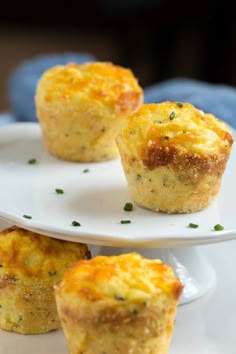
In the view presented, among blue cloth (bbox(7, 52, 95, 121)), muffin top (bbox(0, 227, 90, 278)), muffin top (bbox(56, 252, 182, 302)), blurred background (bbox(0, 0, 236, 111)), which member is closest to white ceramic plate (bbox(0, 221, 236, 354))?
muffin top (bbox(0, 227, 90, 278))

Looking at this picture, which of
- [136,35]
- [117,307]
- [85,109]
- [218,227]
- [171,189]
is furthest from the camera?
[136,35]

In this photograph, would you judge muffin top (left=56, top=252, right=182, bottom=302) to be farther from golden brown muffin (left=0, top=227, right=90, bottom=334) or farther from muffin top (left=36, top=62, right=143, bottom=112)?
muffin top (left=36, top=62, right=143, bottom=112)

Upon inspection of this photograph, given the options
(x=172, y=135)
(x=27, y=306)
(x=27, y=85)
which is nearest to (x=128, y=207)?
(x=172, y=135)

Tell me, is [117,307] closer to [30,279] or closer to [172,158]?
[30,279]

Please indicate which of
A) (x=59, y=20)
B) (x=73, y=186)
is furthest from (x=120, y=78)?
(x=59, y=20)

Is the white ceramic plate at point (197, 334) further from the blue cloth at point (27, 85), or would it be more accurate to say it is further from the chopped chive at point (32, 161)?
the blue cloth at point (27, 85)
